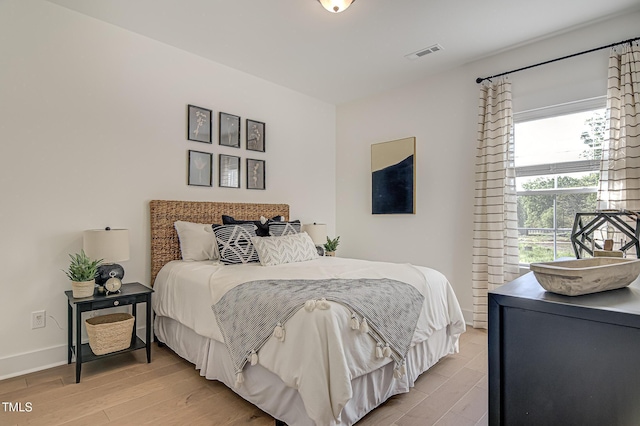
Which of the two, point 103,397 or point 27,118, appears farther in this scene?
point 27,118

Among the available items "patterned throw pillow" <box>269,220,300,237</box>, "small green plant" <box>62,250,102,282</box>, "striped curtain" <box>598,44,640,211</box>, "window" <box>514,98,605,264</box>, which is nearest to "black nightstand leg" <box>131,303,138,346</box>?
"small green plant" <box>62,250,102,282</box>

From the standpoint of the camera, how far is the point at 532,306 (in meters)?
0.88

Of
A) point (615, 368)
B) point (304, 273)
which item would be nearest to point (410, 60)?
point (304, 273)

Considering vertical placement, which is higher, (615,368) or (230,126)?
(230,126)

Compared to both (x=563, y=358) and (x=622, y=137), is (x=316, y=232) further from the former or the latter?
(x=563, y=358)

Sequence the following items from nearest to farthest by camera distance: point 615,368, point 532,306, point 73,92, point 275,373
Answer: point 615,368, point 532,306, point 275,373, point 73,92

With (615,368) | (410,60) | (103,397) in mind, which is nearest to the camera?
(615,368)

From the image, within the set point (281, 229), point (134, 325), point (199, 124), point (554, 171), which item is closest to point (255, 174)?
point (199, 124)

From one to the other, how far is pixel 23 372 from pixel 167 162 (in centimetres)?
197

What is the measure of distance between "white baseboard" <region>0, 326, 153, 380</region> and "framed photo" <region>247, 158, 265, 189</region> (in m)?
2.25

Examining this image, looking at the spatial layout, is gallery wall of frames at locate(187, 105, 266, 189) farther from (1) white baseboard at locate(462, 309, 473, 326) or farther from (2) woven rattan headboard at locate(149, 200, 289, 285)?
(1) white baseboard at locate(462, 309, 473, 326)

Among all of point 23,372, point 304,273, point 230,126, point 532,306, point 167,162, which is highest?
point 230,126

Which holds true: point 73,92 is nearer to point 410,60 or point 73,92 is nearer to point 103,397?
point 103,397

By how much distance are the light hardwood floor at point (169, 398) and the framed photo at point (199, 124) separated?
2.11 meters
